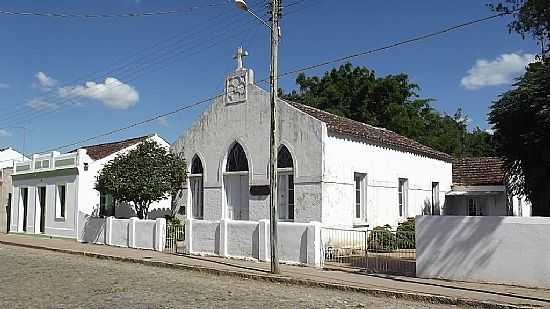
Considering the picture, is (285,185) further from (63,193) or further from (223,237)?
(63,193)

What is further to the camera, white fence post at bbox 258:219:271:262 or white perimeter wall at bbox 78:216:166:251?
white perimeter wall at bbox 78:216:166:251

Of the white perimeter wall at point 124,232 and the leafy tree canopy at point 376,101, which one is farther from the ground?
the leafy tree canopy at point 376,101

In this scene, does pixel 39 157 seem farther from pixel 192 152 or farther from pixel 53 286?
pixel 53 286

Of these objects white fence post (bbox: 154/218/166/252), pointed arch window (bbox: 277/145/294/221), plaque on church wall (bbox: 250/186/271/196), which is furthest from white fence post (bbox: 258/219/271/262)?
white fence post (bbox: 154/218/166/252)

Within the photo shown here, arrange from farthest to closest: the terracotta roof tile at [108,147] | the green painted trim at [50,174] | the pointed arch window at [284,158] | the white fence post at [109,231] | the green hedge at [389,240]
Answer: the terracotta roof tile at [108,147], the green painted trim at [50,174], the white fence post at [109,231], the pointed arch window at [284,158], the green hedge at [389,240]

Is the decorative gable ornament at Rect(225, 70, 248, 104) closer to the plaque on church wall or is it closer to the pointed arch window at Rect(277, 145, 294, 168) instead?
the pointed arch window at Rect(277, 145, 294, 168)

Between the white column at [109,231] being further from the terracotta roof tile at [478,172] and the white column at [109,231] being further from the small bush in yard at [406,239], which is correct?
the terracotta roof tile at [478,172]

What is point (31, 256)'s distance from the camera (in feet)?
60.5

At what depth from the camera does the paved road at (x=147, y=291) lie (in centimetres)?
991

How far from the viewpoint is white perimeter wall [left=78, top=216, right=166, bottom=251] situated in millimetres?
18844

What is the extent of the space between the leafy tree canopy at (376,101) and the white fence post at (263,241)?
85.2 ft

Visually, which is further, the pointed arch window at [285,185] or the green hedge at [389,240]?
the pointed arch window at [285,185]

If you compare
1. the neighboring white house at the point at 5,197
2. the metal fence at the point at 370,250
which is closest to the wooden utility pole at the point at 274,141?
the metal fence at the point at 370,250

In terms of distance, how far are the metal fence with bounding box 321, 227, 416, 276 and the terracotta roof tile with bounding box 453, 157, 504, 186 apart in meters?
10.8
